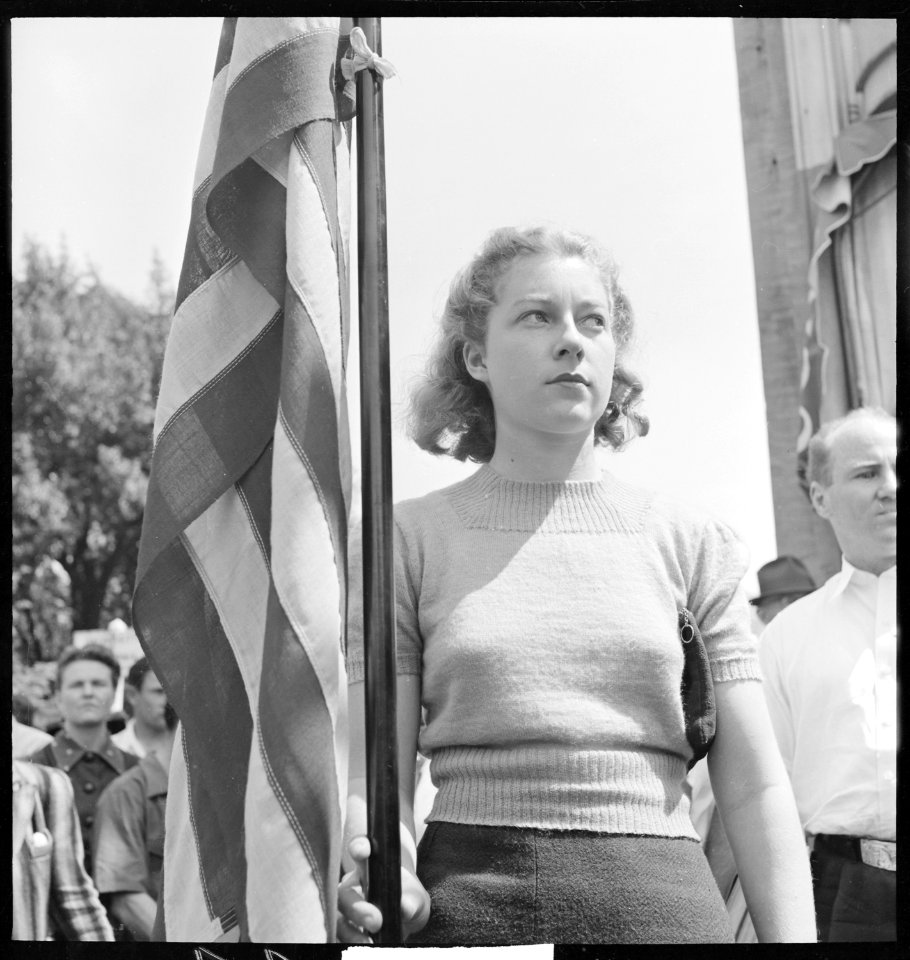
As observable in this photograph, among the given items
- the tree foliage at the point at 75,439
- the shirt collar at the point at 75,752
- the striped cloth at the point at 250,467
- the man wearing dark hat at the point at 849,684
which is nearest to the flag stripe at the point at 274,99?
the striped cloth at the point at 250,467

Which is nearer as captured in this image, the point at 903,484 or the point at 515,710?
the point at 515,710

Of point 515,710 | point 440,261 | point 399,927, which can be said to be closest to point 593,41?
point 440,261

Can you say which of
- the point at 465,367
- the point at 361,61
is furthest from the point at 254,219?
the point at 465,367

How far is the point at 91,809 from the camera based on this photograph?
210 cm

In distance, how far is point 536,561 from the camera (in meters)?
1.57

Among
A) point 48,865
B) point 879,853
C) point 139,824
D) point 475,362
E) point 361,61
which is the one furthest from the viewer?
point 139,824

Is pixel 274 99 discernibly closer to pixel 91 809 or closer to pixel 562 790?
pixel 562 790

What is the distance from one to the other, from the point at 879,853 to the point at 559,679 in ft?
2.12

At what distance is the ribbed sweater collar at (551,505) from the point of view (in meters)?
1.60

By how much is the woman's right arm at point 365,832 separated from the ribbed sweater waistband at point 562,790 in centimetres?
6

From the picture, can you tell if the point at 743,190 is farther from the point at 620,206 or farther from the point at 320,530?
the point at 320,530

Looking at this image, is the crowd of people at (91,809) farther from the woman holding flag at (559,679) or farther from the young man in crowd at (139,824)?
the woman holding flag at (559,679)

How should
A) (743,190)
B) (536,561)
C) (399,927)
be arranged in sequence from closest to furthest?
(399,927), (536,561), (743,190)

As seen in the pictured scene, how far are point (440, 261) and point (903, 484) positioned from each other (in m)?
0.75
